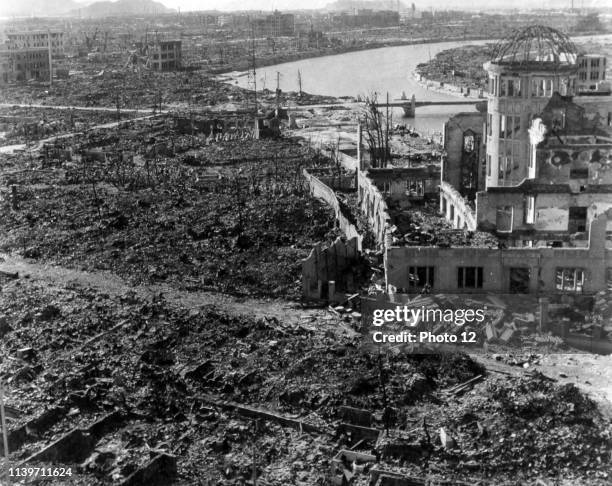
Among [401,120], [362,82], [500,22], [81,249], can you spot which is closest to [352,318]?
[81,249]

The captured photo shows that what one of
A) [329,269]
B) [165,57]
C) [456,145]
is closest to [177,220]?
[329,269]

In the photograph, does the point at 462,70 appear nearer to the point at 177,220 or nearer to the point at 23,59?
the point at 23,59

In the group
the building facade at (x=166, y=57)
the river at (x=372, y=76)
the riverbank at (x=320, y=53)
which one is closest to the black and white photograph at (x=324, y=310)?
the river at (x=372, y=76)

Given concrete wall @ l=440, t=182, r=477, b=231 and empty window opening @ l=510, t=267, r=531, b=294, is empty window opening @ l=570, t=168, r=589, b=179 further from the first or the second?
empty window opening @ l=510, t=267, r=531, b=294

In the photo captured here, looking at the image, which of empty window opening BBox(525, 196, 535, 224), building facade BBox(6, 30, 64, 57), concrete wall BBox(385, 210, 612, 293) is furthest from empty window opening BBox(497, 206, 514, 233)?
building facade BBox(6, 30, 64, 57)

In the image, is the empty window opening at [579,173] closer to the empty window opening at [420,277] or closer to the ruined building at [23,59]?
the empty window opening at [420,277]

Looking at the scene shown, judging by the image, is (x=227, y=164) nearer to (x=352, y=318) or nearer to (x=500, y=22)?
(x=352, y=318)
